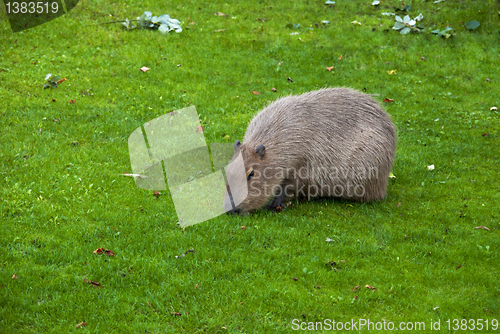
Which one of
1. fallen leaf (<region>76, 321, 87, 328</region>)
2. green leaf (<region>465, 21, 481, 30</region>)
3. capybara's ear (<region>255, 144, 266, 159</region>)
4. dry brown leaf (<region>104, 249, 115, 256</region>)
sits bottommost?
dry brown leaf (<region>104, 249, 115, 256</region>)

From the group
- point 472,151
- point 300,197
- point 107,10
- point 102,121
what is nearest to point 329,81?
point 472,151

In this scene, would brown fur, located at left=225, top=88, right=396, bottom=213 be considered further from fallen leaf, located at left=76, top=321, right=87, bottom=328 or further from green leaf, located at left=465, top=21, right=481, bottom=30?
green leaf, located at left=465, top=21, right=481, bottom=30

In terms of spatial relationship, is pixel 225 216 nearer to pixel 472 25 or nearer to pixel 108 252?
pixel 108 252

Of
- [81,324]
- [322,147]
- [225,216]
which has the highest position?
[322,147]

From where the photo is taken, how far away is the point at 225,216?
726 centimetres

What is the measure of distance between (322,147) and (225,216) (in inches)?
77.1

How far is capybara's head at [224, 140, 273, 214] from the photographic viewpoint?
7.29 meters

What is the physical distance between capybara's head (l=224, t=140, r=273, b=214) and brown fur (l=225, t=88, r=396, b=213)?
0.06ft

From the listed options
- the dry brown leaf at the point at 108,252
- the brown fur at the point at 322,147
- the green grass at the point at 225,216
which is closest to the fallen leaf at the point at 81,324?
the green grass at the point at 225,216

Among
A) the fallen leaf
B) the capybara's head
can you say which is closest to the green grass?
the fallen leaf

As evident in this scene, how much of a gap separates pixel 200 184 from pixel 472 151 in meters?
5.58

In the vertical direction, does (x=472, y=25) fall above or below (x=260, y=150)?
above

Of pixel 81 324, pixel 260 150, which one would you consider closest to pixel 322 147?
pixel 260 150

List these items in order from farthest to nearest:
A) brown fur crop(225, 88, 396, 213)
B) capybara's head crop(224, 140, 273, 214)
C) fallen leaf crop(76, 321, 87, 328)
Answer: brown fur crop(225, 88, 396, 213)
capybara's head crop(224, 140, 273, 214)
fallen leaf crop(76, 321, 87, 328)
